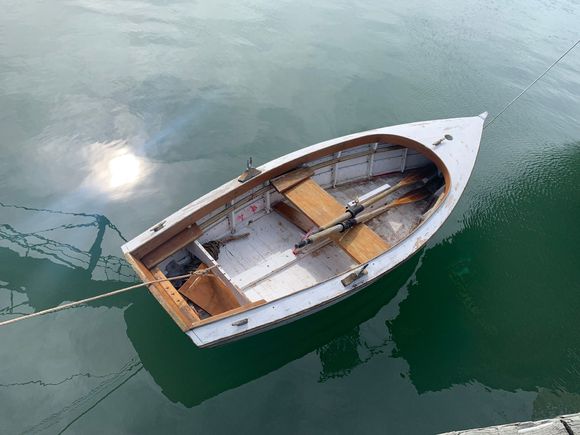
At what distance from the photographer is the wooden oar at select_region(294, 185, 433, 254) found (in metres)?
10.3

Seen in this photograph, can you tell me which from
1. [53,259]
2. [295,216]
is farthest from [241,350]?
[53,259]

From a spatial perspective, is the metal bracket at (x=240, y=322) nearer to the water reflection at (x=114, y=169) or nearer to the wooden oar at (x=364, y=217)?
the wooden oar at (x=364, y=217)

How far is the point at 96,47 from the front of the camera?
20219 mm

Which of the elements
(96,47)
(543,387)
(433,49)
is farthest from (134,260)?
(433,49)

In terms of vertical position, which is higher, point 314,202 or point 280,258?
point 314,202

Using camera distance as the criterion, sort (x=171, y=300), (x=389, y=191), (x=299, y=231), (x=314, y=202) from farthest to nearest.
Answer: (x=389, y=191), (x=299, y=231), (x=314, y=202), (x=171, y=300)

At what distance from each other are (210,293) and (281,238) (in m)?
2.78

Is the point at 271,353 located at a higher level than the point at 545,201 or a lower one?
lower

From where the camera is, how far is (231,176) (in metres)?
14.6

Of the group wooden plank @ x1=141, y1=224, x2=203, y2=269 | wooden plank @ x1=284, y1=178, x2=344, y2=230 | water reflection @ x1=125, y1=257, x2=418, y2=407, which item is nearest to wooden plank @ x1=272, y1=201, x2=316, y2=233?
wooden plank @ x1=284, y1=178, x2=344, y2=230

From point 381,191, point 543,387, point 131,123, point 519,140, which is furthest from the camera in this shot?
point 519,140

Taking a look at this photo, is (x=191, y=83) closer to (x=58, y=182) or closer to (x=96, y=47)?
(x=96, y=47)

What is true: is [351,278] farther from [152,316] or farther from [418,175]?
[418,175]

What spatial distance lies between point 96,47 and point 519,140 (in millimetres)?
20518
